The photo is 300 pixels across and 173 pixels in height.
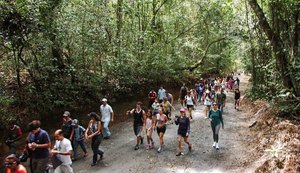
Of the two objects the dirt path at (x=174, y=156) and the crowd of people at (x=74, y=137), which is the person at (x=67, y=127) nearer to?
the crowd of people at (x=74, y=137)

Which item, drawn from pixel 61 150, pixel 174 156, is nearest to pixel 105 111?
pixel 174 156

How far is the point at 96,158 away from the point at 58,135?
327 cm

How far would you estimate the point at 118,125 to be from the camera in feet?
56.0

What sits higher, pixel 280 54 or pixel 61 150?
pixel 280 54

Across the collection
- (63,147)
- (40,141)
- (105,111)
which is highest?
(105,111)

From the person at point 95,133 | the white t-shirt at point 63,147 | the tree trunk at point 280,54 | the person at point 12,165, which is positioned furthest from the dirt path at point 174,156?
the person at point 12,165

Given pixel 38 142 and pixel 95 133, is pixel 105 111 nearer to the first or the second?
pixel 95 133

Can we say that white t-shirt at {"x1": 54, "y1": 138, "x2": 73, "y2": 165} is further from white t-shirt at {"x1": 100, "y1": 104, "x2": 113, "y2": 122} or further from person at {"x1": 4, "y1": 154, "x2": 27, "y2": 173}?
white t-shirt at {"x1": 100, "y1": 104, "x2": 113, "y2": 122}

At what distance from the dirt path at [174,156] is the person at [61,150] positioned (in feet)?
7.24

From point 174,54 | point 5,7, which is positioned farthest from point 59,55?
point 174,54

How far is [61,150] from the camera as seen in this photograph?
783 cm

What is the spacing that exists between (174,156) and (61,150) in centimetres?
509

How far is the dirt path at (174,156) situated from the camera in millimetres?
10398

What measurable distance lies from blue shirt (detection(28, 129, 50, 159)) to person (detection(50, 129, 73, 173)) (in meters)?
0.43
